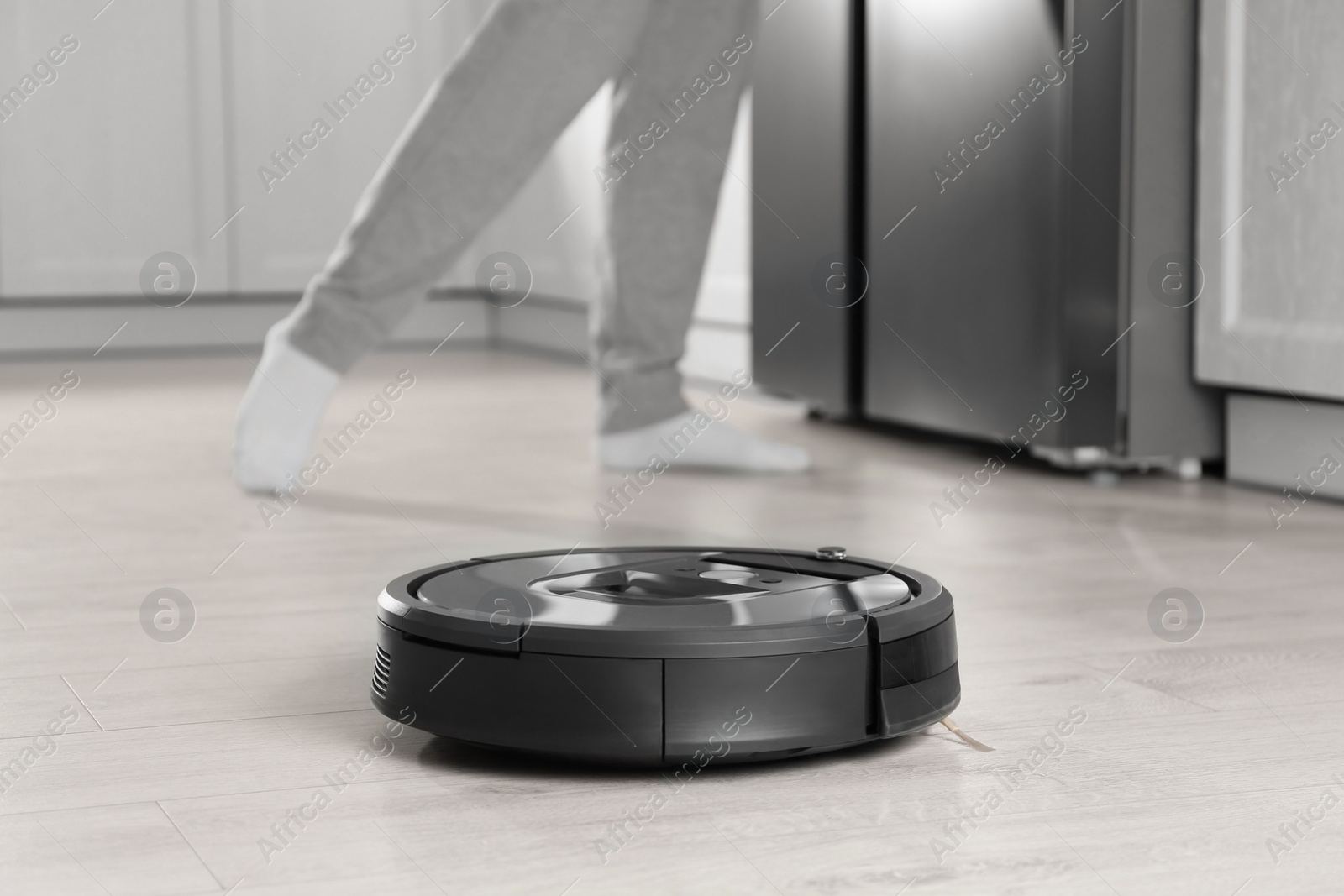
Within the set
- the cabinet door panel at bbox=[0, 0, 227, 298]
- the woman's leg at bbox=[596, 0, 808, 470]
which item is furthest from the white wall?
the woman's leg at bbox=[596, 0, 808, 470]

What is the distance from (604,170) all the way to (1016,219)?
452 mm

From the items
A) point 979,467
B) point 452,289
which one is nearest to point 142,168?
point 452,289

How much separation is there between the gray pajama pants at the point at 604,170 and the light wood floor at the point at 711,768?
168mm

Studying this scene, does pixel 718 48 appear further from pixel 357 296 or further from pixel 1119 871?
pixel 1119 871

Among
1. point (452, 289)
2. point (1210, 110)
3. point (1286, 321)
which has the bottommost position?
point (452, 289)

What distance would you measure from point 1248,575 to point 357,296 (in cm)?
87

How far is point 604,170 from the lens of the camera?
177 centimetres

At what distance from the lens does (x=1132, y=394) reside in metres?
1.69

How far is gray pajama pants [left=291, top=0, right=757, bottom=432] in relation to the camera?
4.96 ft

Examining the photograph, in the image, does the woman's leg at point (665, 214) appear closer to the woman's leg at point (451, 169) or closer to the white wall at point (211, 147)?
the woman's leg at point (451, 169)

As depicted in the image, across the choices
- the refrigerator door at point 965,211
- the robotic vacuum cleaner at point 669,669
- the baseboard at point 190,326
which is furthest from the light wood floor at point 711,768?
the baseboard at point 190,326

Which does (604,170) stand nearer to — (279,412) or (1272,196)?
(279,412)

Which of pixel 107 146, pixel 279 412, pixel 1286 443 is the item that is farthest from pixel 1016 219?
pixel 107 146

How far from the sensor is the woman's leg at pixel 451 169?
1.51 m
